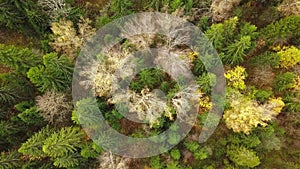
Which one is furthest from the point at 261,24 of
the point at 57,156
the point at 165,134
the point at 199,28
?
the point at 57,156

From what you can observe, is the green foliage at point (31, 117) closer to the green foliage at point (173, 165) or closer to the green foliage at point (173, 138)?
the green foliage at point (173, 138)

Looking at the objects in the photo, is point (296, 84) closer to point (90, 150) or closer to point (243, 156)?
point (243, 156)

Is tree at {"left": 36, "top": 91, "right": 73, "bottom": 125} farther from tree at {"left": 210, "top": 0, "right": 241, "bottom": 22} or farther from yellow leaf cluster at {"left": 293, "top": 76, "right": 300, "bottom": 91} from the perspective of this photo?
yellow leaf cluster at {"left": 293, "top": 76, "right": 300, "bottom": 91}

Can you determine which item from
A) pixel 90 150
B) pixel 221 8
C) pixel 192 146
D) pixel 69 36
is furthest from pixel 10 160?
pixel 221 8

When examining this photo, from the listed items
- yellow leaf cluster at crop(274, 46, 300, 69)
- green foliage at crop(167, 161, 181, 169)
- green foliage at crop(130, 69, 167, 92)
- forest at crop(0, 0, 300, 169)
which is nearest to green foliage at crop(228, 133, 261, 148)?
forest at crop(0, 0, 300, 169)

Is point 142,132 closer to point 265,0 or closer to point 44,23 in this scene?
point 44,23

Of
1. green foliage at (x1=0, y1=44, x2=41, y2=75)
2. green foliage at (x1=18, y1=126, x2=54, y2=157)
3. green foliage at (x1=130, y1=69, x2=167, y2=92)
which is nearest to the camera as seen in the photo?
green foliage at (x1=18, y1=126, x2=54, y2=157)

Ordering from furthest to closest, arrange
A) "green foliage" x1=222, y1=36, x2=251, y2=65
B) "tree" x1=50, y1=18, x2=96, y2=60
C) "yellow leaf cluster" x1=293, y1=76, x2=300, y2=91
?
1. "tree" x1=50, y1=18, x2=96, y2=60
2. "yellow leaf cluster" x1=293, y1=76, x2=300, y2=91
3. "green foliage" x1=222, y1=36, x2=251, y2=65

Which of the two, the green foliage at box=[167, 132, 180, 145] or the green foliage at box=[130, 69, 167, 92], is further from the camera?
the green foliage at box=[130, 69, 167, 92]
